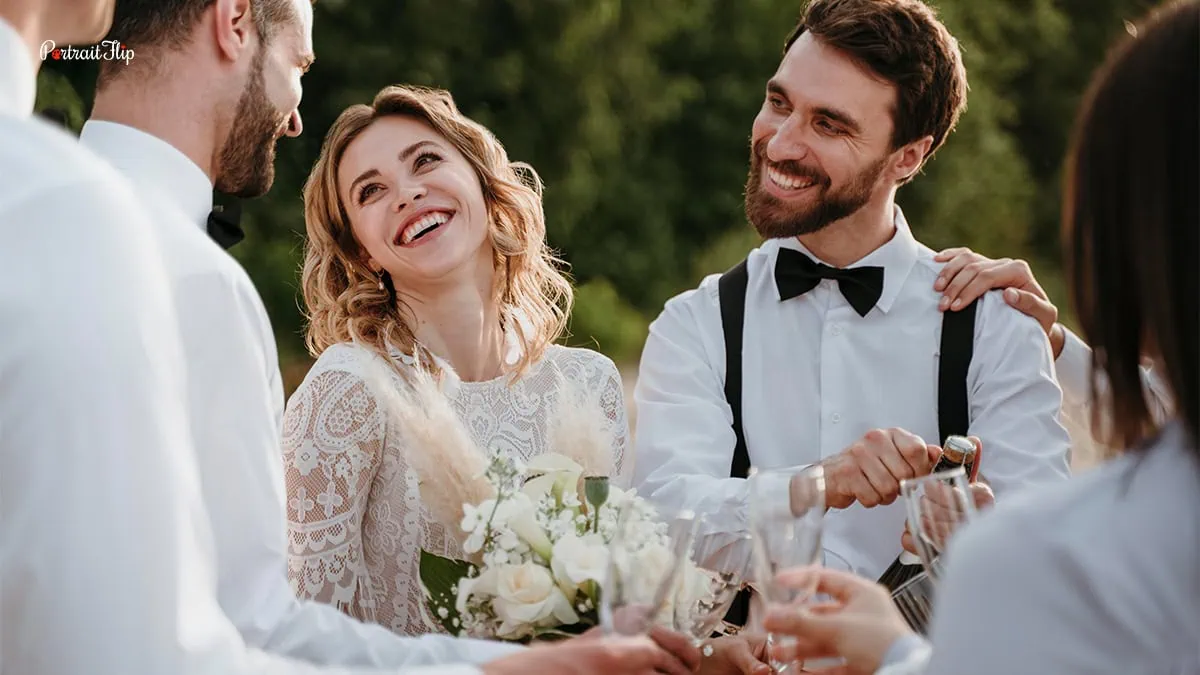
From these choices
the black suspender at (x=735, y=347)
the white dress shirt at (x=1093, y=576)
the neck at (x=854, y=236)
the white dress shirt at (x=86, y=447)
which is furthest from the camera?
the neck at (x=854, y=236)

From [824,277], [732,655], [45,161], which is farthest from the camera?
[824,277]

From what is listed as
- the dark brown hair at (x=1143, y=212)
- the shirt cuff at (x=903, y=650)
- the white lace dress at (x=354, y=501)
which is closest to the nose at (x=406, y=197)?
the white lace dress at (x=354, y=501)

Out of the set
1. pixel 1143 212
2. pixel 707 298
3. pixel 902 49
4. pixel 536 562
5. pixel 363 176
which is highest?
pixel 902 49

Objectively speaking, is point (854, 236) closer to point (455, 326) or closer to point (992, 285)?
point (992, 285)

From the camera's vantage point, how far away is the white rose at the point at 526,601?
2461mm

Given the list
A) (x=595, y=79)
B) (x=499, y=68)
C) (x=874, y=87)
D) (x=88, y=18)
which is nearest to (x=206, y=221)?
(x=88, y=18)

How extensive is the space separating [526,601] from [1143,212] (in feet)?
4.39

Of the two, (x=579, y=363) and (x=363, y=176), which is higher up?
(x=363, y=176)

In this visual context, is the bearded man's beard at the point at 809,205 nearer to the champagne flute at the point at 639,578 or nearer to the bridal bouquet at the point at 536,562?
the bridal bouquet at the point at 536,562

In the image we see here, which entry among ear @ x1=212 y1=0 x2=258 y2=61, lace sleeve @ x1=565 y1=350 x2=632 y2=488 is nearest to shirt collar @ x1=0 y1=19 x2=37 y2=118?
ear @ x1=212 y1=0 x2=258 y2=61

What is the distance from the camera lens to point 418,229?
3.59 m

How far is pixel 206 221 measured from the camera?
260cm

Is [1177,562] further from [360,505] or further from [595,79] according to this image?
[595,79]

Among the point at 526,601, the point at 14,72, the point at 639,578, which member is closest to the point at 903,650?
the point at 639,578
